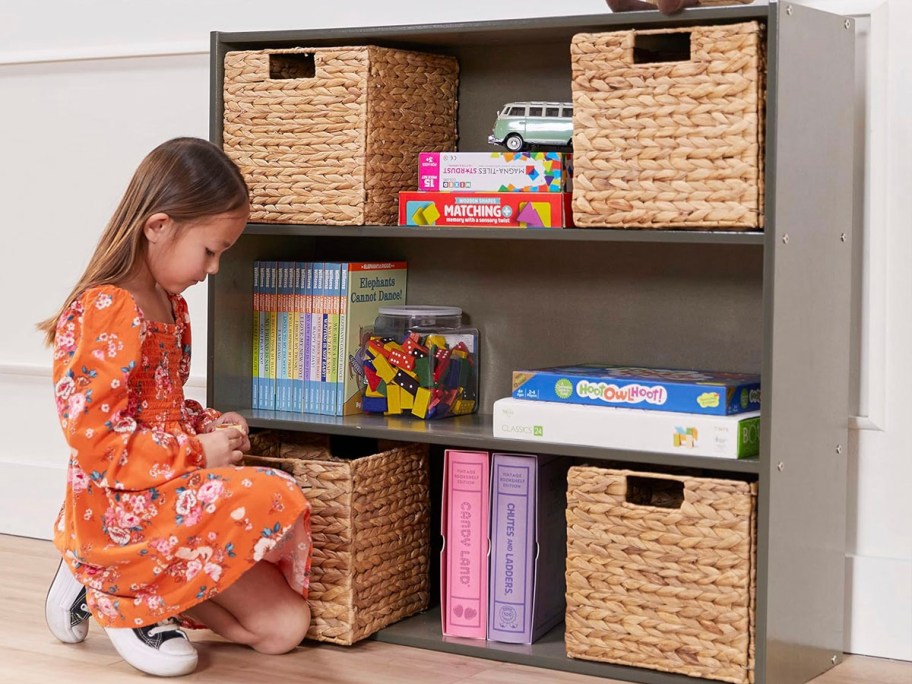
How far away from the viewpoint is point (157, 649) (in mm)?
1846

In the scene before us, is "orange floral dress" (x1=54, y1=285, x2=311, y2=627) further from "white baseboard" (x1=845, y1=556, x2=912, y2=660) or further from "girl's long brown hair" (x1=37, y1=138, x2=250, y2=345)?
"white baseboard" (x1=845, y1=556, x2=912, y2=660)

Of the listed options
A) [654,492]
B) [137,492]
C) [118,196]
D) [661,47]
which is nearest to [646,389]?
[654,492]

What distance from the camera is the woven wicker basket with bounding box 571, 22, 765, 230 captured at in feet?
5.65

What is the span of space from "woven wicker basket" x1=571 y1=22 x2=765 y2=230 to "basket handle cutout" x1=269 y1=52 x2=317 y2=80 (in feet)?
1.62

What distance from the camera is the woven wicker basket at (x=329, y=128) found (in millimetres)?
2010

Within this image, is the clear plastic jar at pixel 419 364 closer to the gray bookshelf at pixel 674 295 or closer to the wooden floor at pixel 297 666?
the gray bookshelf at pixel 674 295

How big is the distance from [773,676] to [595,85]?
849 millimetres

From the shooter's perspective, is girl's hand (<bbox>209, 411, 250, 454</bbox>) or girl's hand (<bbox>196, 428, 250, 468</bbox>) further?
girl's hand (<bbox>209, 411, 250, 454</bbox>)

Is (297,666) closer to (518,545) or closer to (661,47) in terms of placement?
(518,545)

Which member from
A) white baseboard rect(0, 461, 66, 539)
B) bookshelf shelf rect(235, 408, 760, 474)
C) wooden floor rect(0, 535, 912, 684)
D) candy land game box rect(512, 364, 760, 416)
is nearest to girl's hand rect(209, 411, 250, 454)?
bookshelf shelf rect(235, 408, 760, 474)

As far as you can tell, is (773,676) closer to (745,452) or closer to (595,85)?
(745,452)

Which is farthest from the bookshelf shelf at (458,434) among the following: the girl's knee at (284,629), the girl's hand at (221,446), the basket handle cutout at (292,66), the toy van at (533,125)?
the basket handle cutout at (292,66)

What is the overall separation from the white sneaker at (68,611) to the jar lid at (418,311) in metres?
0.65

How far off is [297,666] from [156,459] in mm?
368
